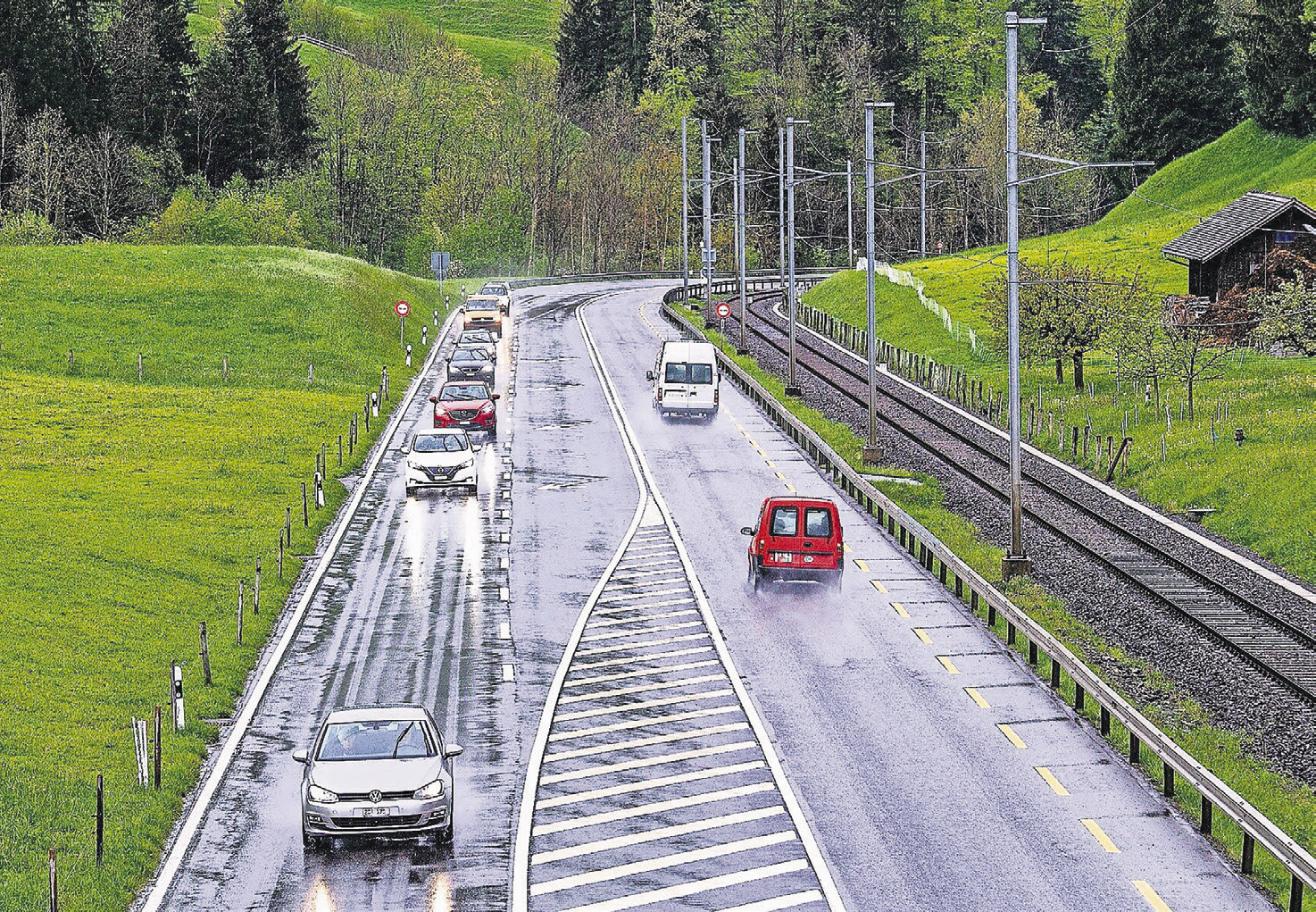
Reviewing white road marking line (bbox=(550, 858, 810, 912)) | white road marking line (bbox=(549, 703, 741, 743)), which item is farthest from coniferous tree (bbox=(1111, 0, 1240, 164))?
white road marking line (bbox=(550, 858, 810, 912))

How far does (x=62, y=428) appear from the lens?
177 ft

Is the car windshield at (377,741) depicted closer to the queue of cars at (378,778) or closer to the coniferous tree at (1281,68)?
the queue of cars at (378,778)

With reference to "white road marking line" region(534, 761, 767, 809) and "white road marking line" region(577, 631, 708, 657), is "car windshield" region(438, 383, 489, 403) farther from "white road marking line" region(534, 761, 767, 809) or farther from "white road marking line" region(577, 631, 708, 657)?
"white road marking line" region(534, 761, 767, 809)

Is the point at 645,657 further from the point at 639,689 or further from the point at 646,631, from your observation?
the point at 639,689

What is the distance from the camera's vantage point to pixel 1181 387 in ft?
207

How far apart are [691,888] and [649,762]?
4960 millimetres

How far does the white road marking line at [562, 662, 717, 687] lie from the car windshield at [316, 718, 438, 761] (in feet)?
22.5

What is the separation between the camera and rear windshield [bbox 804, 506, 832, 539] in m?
35.7

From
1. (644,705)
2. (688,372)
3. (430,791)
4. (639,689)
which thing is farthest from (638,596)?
(688,372)

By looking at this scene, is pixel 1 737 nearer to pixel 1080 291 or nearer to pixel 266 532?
pixel 266 532

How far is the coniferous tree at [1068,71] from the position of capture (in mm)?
164375

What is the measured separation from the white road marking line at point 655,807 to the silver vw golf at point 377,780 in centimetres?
148

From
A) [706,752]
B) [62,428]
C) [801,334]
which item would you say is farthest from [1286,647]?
[801,334]

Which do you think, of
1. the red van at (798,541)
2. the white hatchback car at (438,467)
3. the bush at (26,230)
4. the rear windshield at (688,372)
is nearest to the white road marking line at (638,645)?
the red van at (798,541)
